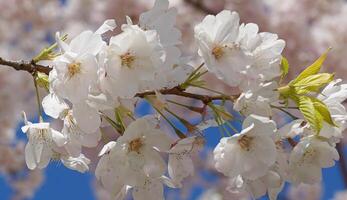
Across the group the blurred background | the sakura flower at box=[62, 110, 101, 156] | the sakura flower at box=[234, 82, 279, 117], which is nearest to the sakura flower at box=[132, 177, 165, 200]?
the sakura flower at box=[62, 110, 101, 156]

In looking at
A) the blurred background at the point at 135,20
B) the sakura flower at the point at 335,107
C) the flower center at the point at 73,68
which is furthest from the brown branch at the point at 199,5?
the flower center at the point at 73,68

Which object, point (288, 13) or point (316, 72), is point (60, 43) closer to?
point (316, 72)

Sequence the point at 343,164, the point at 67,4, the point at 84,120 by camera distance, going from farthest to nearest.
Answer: the point at 67,4
the point at 343,164
the point at 84,120

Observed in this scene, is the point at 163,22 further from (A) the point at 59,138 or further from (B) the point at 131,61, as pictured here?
(A) the point at 59,138

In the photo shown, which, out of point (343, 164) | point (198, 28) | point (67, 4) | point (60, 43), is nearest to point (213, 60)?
point (198, 28)

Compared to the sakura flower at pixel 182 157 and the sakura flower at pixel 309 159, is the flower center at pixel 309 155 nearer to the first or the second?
the sakura flower at pixel 309 159

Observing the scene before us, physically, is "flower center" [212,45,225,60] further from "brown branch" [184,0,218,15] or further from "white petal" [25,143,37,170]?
"brown branch" [184,0,218,15]
